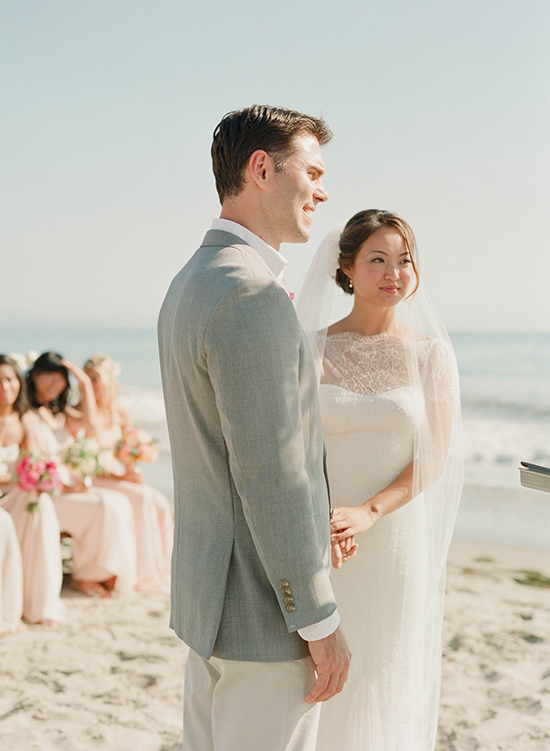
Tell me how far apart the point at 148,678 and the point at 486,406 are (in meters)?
14.9

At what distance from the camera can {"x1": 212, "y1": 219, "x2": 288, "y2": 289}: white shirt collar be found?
1628mm

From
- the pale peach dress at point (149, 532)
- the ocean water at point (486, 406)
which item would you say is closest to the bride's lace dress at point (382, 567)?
the pale peach dress at point (149, 532)

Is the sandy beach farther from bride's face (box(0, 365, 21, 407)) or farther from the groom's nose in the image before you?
the groom's nose

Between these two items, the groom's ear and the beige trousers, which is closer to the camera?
the beige trousers

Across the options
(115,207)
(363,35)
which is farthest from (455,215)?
(115,207)

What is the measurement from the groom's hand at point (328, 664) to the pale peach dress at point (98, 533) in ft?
12.1

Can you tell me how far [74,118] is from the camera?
2058cm

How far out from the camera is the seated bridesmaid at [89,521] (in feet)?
16.4

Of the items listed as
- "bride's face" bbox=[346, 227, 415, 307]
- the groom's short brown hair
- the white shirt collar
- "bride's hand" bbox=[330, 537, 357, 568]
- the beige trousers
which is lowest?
Result: the beige trousers

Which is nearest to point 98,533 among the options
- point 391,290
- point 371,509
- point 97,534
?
point 97,534

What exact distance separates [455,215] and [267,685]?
25.3m

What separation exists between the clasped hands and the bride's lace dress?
0.14m

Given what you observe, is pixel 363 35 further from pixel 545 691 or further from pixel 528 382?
pixel 545 691

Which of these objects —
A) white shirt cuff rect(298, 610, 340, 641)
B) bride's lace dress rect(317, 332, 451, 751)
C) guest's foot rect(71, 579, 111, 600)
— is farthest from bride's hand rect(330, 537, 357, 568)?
guest's foot rect(71, 579, 111, 600)
